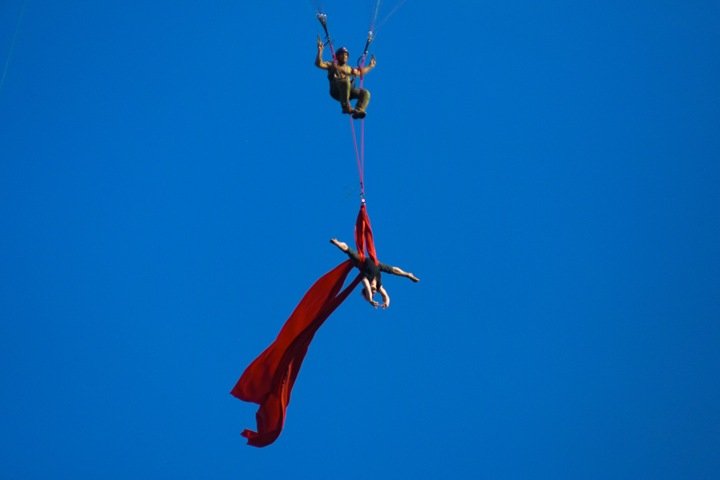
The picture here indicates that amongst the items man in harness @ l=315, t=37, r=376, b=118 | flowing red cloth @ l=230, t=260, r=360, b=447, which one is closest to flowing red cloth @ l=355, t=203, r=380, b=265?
flowing red cloth @ l=230, t=260, r=360, b=447

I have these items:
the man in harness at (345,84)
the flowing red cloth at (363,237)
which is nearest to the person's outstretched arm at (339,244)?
the flowing red cloth at (363,237)

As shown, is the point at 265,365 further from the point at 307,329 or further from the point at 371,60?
the point at 371,60

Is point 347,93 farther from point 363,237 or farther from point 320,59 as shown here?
point 363,237

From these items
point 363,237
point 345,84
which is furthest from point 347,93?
point 363,237

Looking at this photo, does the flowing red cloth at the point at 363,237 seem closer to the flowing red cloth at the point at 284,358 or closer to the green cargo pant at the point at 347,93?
the flowing red cloth at the point at 284,358

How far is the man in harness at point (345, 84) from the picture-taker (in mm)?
11461

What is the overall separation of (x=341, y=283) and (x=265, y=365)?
1710mm

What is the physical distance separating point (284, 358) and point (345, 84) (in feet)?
13.2

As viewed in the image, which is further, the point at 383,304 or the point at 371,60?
the point at 371,60

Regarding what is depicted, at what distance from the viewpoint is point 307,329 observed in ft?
37.0

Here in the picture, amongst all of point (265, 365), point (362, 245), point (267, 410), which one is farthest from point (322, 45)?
point (267, 410)

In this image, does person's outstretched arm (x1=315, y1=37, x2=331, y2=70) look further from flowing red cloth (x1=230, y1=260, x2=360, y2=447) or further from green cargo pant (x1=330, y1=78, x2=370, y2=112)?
flowing red cloth (x1=230, y1=260, x2=360, y2=447)

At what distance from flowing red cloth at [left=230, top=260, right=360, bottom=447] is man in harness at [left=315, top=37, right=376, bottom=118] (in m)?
2.28

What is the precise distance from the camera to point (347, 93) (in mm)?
11477
